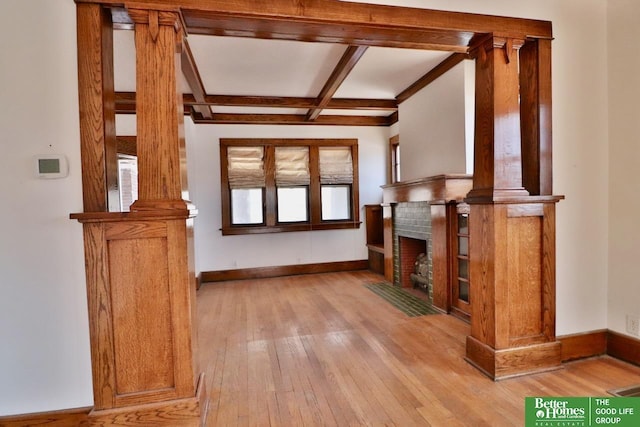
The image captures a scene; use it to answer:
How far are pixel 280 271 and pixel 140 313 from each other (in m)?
3.98

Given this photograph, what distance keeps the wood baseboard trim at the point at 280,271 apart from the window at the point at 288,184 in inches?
25.7

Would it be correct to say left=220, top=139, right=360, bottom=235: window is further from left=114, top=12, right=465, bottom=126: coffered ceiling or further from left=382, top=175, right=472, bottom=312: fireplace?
left=382, top=175, right=472, bottom=312: fireplace

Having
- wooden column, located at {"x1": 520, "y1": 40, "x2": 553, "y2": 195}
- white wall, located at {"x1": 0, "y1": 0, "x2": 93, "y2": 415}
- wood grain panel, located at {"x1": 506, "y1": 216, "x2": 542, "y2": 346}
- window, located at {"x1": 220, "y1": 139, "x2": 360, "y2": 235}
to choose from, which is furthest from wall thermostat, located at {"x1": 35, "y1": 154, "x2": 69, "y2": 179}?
window, located at {"x1": 220, "y1": 139, "x2": 360, "y2": 235}

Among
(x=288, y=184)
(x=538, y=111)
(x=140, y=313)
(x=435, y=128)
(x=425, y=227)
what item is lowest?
(x=140, y=313)

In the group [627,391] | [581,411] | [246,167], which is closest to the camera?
[581,411]

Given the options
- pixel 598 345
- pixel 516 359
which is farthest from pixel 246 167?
pixel 598 345

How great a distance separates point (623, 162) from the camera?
2301 millimetres

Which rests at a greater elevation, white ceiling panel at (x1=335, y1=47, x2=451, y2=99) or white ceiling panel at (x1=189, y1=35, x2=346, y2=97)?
white ceiling panel at (x1=335, y1=47, x2=451, y2=99)

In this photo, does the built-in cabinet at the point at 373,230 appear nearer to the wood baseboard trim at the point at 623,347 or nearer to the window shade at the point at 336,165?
the window shade at the point at 336,165

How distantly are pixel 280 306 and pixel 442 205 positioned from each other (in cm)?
220

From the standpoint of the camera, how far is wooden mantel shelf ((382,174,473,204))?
337 cm

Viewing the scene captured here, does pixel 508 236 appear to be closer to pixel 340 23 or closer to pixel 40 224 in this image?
pixel 340 23

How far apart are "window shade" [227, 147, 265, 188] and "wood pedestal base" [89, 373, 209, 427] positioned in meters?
4.11

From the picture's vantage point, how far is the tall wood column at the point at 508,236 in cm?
213
